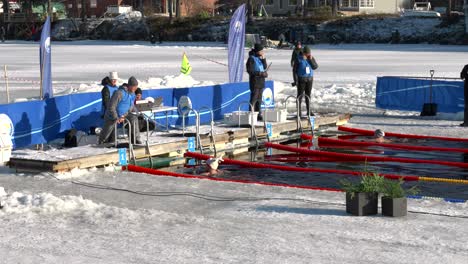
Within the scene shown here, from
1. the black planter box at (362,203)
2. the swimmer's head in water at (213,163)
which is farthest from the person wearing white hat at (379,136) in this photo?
the black planter box at (362,203)

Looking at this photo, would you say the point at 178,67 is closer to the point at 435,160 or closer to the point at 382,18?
the point at 435,160

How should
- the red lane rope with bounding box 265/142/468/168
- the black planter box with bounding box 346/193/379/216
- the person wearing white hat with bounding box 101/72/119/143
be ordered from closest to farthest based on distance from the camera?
the black planter box with bounding box 346/193/379/216 < the red lane rope with bounding box 265/142/468/168 < the person wearing white hat with bounding box 101/72/119/143

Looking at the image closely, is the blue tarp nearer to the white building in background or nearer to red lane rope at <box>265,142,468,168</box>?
red lane rope at <box>265,142,468,168</box>

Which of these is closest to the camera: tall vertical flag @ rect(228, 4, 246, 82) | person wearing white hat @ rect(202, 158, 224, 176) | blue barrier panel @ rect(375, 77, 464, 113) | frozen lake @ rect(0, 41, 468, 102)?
person wearing white hat @ rect(202, 158, 224, 176)

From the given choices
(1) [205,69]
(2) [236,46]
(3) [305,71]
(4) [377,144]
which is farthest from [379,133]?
(1) [205,69]

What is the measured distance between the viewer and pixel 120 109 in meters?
14.5

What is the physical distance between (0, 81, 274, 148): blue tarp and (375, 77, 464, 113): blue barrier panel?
187 inches

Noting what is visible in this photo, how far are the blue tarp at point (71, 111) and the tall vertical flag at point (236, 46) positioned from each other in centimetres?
186

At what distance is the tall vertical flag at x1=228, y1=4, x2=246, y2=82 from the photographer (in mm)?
21972

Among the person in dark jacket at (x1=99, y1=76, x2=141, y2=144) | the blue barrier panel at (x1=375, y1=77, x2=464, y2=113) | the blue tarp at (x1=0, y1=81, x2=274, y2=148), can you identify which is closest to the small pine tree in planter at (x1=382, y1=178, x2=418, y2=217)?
the person in dark jacket at (x1=99, y1=76, x2=141, y2=144)

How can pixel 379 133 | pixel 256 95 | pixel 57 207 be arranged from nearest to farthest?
pixel 57 207 → pixel 379 133 → pixel 256 95

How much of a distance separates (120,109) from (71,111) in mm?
2109

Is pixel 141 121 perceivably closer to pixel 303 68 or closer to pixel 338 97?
pixel 303 68

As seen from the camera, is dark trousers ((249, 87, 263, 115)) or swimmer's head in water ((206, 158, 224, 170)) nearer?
swimmer's head in water ((206, 158, 224, 170))
